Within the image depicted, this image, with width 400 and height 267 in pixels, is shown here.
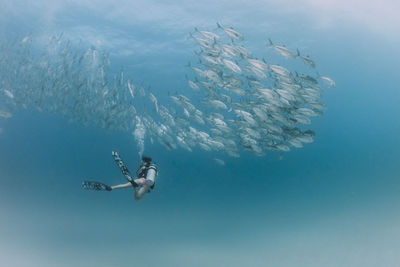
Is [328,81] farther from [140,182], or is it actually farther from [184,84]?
[184,84]

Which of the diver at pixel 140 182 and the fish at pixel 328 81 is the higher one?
the fish at pixel 328 81

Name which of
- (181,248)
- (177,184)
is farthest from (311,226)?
(177,184)

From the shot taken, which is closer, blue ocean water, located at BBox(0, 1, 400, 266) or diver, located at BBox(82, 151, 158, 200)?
diver, located at BBox(82, 151, 158, 200)

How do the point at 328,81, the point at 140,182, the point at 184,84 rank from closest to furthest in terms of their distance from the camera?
the point at 140,182
the point at 328,81
the point at 184,84

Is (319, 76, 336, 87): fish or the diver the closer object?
the diver

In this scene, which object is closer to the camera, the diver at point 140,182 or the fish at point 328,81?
the diver at point 140,182

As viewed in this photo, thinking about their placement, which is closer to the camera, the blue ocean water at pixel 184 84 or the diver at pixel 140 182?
the diver at pixel 140 182

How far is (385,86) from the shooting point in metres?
37.6

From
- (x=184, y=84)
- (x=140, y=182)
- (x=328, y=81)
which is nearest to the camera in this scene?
(x=140, y=182)

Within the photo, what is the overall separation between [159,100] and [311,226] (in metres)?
18.3

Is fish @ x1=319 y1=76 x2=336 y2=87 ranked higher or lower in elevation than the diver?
higher

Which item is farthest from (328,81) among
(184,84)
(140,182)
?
(184,84)

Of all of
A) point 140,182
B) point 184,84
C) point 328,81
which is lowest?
point 140,182

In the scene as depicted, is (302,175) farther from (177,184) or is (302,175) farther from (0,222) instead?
(0,222)
